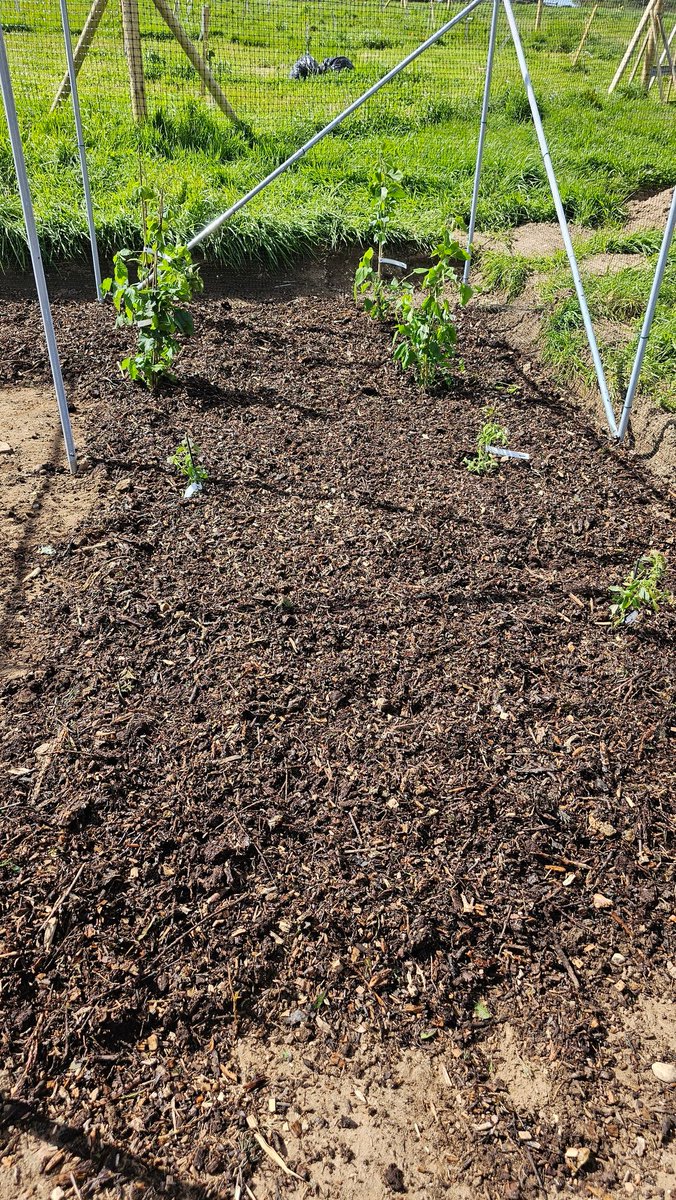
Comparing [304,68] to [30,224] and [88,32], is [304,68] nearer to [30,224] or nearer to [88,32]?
[88,32]

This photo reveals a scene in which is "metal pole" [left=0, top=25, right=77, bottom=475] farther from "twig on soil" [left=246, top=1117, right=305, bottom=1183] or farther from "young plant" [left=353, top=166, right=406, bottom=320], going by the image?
"twig on soil" [left=246, top=1117, right=305, bottom=1183]

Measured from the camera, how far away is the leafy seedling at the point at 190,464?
13.4ft

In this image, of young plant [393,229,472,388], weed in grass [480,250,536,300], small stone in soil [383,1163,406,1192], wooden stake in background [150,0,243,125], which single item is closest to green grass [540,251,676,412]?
weed in grass [480,250,536,300]

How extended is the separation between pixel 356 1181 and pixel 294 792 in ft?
3.50

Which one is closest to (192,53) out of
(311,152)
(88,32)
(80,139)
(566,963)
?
(88,32)

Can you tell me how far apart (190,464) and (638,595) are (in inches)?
87.1

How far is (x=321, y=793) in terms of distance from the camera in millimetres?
2658

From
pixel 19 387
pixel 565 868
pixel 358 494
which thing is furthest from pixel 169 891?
pixel 19 387

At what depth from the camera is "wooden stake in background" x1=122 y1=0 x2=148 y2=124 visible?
280 inches

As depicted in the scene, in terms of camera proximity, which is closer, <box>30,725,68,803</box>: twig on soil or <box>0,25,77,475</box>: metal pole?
<box>30,725,68,803</box>: twig on soil

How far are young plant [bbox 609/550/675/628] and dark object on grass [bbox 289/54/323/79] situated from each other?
10.7 m

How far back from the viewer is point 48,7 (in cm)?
1360

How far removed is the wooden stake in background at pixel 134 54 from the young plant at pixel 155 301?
365 centimetres

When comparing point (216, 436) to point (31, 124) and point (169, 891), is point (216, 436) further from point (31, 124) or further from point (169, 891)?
point (31, 124)
